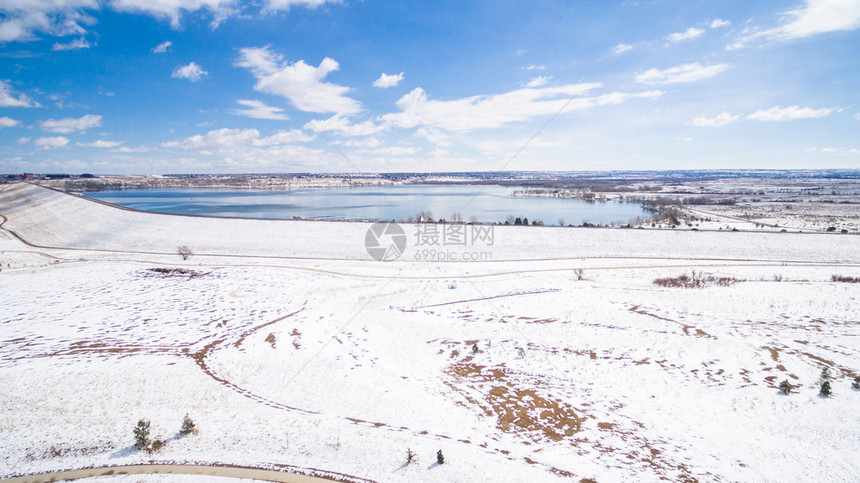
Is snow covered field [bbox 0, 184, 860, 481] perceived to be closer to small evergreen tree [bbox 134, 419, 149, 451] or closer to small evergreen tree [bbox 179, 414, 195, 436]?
small evergreen tree [bbox 134, 419, 149, 451]

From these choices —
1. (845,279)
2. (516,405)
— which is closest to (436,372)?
(516,405)

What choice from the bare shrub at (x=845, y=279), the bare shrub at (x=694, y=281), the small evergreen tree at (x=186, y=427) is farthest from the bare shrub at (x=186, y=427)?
the bare shrub at (x=845, y=279)

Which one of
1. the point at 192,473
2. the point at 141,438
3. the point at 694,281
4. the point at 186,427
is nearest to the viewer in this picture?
the point at 192,473

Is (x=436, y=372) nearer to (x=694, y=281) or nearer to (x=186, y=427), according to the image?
(x=186, y=427)

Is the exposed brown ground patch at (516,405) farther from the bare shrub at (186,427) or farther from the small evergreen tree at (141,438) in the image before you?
the small evergreen tree at (141,438)

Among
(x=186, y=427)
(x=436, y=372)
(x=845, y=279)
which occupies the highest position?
(x=845, y=279)

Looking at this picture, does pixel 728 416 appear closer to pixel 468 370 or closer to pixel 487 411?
pixel 487 411

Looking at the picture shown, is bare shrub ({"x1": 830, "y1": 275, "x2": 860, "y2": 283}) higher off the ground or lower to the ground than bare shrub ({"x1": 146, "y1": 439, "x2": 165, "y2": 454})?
higher

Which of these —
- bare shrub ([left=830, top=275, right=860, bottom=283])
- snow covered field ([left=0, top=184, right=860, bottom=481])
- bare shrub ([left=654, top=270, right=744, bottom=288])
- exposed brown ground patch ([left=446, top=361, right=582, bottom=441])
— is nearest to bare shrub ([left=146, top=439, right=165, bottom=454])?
snow covered field ([left=0, top=184, right=860, bottom=481])

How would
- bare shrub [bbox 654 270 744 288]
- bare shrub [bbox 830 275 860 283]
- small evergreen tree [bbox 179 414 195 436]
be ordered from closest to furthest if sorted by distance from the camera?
1. small evergreen tree [bbox 179 414 195 436]
2. bare shrub [bbox 830 275 860 283]
3. bare shrub [bbox 654 270 744 288]
